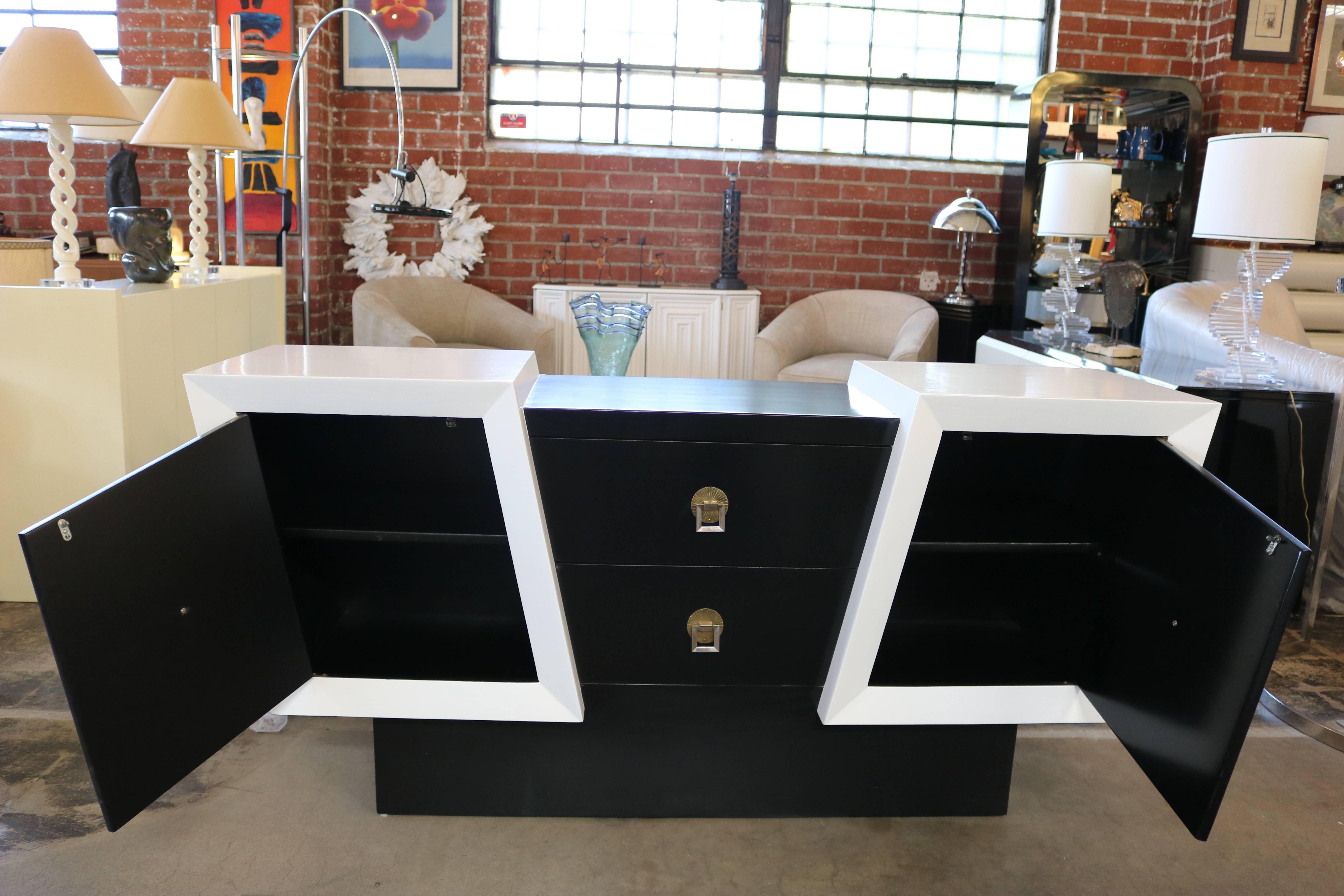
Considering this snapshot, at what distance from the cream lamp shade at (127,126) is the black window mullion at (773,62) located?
3.20m

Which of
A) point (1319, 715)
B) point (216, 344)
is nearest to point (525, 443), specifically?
point (1319, 715)

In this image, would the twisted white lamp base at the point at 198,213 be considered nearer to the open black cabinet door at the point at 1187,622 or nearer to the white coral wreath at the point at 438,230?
the white coral wreath at the point at 438,230

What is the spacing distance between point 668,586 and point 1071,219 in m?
2.73

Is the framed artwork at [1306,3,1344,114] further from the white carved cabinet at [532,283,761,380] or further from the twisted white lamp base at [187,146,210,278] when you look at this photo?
the twisted white lamp base at [187,146,210,278]

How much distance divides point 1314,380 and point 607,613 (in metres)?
2.31

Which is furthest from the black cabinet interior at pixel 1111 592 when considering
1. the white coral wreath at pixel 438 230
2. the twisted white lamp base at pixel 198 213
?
the white coral wreath at pixel 438 230

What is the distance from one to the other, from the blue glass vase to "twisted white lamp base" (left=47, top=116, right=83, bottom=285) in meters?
1.49

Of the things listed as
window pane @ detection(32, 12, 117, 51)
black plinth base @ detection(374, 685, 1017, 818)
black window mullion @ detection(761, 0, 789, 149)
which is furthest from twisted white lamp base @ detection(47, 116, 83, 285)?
black window mullion @ detection(761, 0, 789, 149)

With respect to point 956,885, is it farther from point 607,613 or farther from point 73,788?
point 73,788

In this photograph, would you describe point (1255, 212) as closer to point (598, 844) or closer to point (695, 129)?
point (598, 844)

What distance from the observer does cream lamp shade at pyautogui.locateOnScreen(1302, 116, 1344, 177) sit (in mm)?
5109

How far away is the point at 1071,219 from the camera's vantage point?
3.65 metres

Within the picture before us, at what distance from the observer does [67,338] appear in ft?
8.89

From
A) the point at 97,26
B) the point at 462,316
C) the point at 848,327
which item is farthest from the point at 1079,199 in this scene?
the point at 97,26
